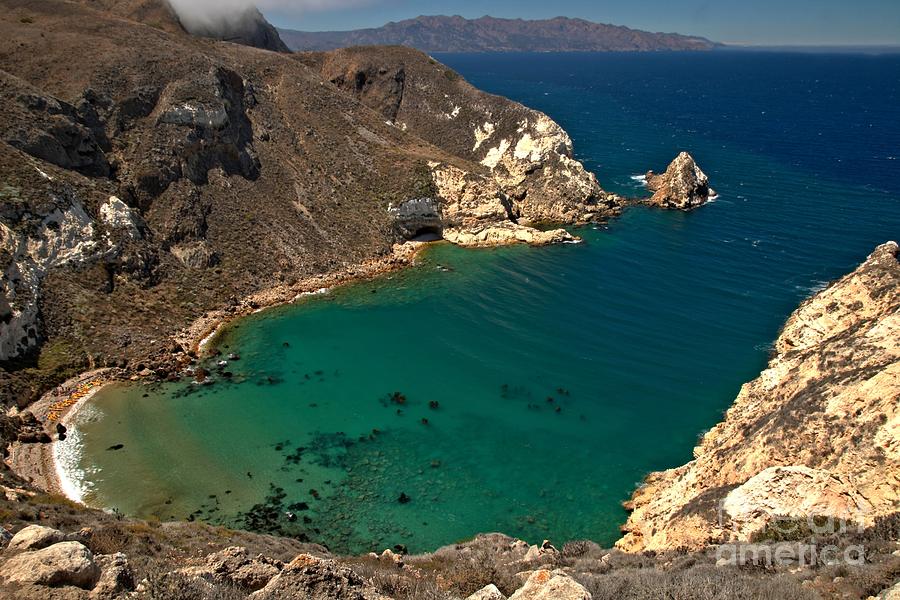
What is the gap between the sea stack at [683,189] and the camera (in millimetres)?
89875

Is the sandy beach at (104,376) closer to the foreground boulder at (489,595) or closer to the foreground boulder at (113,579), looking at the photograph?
the foreground boulder at (113,579)

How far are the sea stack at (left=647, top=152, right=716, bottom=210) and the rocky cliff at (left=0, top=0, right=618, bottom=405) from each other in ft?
33.3

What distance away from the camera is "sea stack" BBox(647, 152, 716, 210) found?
89.9 meters

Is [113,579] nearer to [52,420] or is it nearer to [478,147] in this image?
[52,420]

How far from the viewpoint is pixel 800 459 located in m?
26.2

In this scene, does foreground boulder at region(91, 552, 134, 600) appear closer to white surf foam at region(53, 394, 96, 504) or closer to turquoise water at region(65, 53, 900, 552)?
turquoise water at region(65, 53, 900, 552)

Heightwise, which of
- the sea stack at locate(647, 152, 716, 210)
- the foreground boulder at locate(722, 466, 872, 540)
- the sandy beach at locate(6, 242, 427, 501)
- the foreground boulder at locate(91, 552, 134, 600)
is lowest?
the sandy beach at locate(6, 242, 427, 501)

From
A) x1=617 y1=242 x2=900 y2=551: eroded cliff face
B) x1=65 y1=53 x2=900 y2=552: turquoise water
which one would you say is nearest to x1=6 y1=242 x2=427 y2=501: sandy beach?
x1=65 y1=53 x2=900 y2=552: turquoise water

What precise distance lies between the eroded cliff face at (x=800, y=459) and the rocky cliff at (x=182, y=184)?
38.5m

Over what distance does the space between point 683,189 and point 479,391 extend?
2381 inches

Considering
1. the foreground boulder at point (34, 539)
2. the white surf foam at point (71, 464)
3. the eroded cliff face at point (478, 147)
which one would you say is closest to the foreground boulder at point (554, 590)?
the foreground boulder at point (34, 539)

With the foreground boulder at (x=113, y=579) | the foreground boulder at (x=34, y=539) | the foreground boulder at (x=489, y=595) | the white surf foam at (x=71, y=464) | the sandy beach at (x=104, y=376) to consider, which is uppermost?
the foreground boulder at (x=113, y=579)

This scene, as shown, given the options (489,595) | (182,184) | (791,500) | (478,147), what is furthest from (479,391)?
(478,147)

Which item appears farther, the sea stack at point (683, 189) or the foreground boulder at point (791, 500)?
the sea stack at point (683, 189)
